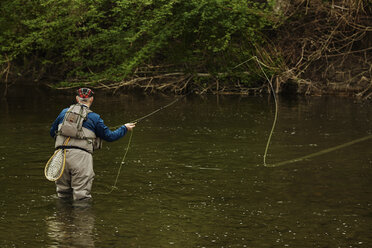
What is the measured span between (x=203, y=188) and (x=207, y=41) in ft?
46.5

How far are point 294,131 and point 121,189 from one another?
6.17 m

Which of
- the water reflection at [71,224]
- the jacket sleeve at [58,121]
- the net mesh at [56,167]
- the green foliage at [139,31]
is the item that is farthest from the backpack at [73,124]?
the green foliage at [139,31]

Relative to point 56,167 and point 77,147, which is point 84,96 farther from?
point 56,167

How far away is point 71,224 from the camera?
7492mm

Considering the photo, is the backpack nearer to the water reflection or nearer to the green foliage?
the water reflection

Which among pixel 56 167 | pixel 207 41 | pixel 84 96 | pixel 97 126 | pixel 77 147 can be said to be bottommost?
pixel 56 167

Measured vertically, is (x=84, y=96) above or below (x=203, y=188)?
above

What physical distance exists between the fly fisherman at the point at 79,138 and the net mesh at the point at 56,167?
0.25ft

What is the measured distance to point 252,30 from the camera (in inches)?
887

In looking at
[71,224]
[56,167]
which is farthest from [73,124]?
[71,224]

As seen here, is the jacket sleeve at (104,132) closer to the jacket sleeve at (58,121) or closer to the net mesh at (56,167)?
the jacket sleeve at (58,121)

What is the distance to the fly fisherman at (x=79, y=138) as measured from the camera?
8216 millimetres

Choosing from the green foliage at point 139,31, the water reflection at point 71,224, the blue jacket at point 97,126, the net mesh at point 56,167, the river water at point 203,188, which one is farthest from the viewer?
the green foliage at point 139,31

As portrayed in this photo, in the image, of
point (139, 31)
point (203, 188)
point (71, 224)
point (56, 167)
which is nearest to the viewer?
point (71, 224)
